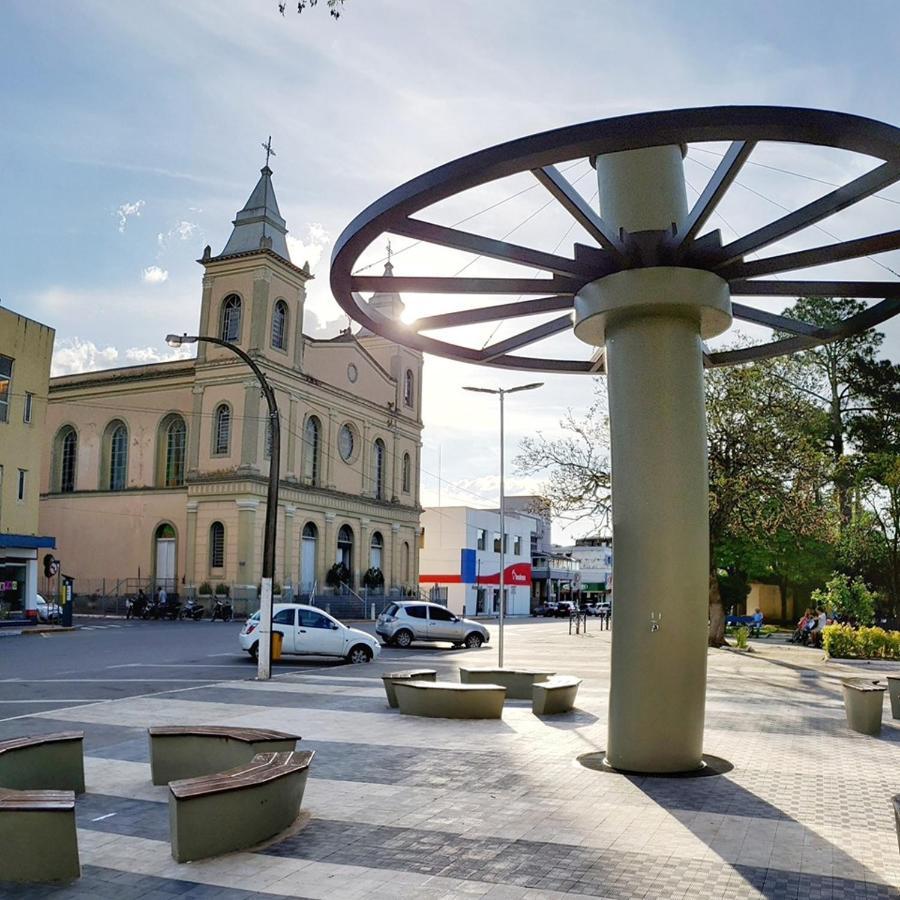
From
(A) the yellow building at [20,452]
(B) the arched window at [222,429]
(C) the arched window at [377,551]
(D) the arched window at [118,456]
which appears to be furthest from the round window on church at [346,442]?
(A) the yellow building at [20,452]

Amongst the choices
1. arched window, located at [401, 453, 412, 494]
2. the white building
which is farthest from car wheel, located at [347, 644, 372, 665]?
the white building

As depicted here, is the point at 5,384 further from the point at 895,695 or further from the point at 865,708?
the point at 865,708

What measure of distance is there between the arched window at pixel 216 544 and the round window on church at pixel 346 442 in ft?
33.0

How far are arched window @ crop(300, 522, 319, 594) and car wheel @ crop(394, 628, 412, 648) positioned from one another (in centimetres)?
2076

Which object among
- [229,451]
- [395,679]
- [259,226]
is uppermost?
[259,226]

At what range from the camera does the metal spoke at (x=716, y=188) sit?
8.39m

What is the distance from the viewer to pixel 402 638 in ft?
99.2

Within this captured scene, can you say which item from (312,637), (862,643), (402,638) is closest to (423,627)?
(402,638)

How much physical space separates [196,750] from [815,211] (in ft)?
23.8

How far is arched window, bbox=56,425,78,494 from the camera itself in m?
54.6

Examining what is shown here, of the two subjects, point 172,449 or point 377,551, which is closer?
point 172,449

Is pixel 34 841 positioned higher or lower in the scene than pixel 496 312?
lower

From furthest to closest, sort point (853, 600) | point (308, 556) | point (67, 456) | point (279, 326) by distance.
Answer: point (67, 456), point (308, 556), point (279, 326), point (853, 600)

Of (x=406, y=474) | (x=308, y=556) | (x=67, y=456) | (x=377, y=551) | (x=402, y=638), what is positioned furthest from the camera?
(x=406, y=474)
